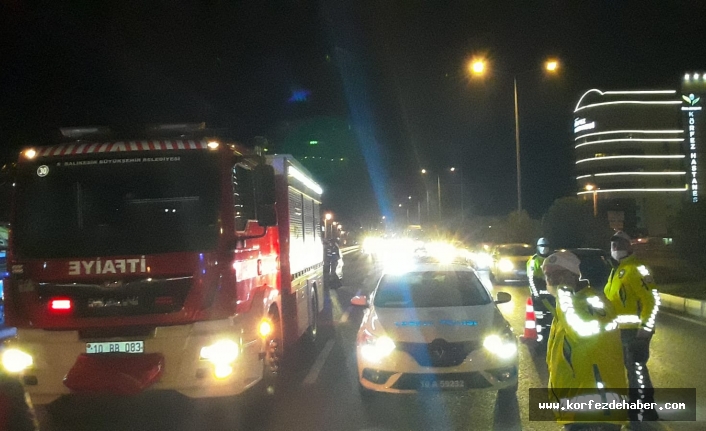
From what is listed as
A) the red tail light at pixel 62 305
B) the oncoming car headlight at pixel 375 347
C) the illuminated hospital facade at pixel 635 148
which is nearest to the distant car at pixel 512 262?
the oncoming car headlight at pixel 375 347

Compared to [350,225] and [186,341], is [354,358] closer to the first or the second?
[186,341]

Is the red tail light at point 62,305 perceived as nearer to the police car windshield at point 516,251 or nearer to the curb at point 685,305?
the curb at point 685,305

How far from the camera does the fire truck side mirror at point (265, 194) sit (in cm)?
719

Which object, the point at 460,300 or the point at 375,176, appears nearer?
the point at 460,300

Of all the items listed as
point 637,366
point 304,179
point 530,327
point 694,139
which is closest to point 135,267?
point 637,366

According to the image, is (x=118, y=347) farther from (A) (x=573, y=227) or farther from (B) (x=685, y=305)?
(A) (x=573, y=227)

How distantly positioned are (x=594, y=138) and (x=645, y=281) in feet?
443

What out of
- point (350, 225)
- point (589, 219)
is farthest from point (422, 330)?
point (350, 225)

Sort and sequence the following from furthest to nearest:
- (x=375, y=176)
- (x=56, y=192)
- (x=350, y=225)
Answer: (x=375, y=176)
(x=350, y=225)
(x=56, y=192)

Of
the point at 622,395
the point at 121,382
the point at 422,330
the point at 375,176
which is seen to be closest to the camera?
the point at 622,395

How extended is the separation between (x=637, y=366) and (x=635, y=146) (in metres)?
134

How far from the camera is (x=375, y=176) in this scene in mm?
82750

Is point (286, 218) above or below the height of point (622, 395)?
above

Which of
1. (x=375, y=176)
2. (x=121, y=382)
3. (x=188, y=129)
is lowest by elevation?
(x=121, y=382)
